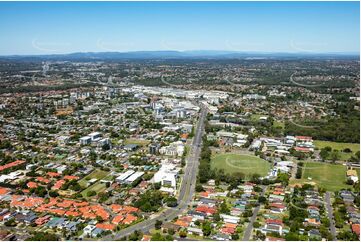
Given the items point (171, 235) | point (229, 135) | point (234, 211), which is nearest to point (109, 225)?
point (171, 235)

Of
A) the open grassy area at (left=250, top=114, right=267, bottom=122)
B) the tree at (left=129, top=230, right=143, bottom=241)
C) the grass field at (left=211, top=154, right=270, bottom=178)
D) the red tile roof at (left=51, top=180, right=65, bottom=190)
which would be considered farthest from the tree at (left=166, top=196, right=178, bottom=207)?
the open grassy area at (left=250, top=114, right=267, bottom=122)

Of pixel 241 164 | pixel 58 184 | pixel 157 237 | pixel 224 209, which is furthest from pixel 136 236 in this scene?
pixel 241 164

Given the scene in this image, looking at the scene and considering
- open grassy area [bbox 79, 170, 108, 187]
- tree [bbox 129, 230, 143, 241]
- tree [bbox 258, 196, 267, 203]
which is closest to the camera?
tree [bbox 129, 230, 143, 241]

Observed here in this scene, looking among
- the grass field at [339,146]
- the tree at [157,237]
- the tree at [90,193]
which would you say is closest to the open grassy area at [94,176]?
the tree at [90,193]

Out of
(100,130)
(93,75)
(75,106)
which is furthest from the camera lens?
(93,75)

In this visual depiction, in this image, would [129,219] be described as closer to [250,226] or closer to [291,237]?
[250,226]

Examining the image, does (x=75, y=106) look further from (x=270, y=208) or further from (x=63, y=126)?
(x=270, y=208)

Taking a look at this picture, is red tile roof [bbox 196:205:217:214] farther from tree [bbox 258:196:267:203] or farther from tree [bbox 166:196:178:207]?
tree [bbox 258:196:267:203]
